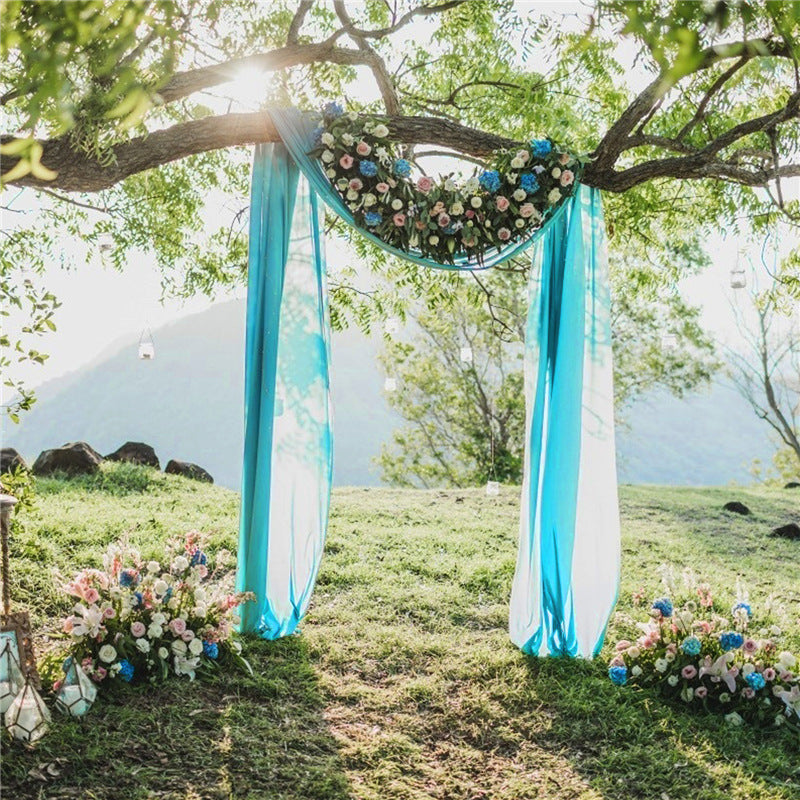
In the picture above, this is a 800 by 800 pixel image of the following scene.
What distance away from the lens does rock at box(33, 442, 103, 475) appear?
731 centimetres

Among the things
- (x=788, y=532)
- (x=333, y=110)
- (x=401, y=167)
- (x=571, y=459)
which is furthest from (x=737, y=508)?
(x=333, y=110)

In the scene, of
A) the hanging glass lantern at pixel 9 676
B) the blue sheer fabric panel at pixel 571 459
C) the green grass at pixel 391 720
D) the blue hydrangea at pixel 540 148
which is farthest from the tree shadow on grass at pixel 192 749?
the blue hydrangea at pixel 540 148

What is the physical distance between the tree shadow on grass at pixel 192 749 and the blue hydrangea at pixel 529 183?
→ 93.6 inches

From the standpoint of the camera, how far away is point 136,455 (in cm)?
815

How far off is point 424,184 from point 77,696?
2.52 meters

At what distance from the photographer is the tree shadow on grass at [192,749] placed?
105 inches

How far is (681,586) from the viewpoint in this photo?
5191mm

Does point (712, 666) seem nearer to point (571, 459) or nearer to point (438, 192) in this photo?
point (571, 459)

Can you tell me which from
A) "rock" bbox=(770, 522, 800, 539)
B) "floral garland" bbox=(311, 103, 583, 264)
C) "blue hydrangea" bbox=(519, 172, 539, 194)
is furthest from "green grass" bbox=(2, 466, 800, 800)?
"blue hydrangea" bbox=(519, 172, 539, 194)

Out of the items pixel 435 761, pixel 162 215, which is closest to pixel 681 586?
pixel 435 761

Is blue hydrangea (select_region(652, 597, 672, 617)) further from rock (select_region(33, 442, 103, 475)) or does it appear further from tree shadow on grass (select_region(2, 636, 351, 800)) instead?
rock (select_region(33, 442, 103, 475))

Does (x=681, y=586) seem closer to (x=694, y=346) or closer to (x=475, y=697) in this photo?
(x=475, y=697)

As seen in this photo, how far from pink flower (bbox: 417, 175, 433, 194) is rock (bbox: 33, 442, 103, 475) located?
4.72 meters

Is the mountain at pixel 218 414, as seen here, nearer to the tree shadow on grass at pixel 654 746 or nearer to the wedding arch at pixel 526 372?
the wedding arch at pixel 526 372
